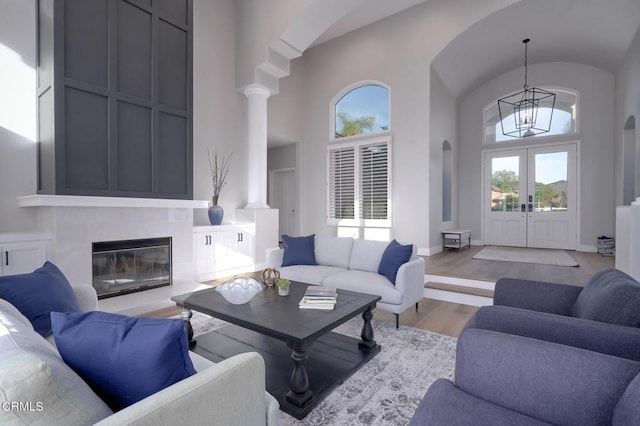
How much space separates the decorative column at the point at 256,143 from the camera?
5.71 meters

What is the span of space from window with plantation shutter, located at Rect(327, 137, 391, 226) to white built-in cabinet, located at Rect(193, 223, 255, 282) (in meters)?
2.36

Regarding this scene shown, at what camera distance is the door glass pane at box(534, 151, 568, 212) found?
23.0ft

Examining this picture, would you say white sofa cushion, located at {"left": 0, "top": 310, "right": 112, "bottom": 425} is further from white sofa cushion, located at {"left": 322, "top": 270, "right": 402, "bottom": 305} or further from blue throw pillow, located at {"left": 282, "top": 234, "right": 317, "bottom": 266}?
blue throw pillow, located at {"left": 282, "top": 234, "right": 317, "bottom": 266}

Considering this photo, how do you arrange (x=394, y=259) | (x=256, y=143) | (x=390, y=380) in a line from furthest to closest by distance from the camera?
(x=256, y=143)
(x=394, y=259)
(x=390, y=380)

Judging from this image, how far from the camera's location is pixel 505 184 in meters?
7.66

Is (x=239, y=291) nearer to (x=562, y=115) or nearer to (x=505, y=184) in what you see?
(x=505, y=184)

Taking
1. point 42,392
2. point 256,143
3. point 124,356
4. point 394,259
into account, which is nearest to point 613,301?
point 394,259

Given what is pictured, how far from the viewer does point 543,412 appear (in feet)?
3.59

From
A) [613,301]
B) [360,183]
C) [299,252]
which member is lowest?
[299,252]

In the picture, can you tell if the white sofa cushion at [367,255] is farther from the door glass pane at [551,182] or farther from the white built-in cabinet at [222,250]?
the door glass pane at [551,182]

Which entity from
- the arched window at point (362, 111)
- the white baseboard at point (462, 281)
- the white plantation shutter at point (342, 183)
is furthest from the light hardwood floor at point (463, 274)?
the arched window at point (362, 111)

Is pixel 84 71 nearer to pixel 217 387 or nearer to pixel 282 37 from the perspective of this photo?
pixel 282 37

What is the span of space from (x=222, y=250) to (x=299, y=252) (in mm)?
1696

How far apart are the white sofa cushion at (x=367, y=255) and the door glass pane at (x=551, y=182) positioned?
5710 mm
